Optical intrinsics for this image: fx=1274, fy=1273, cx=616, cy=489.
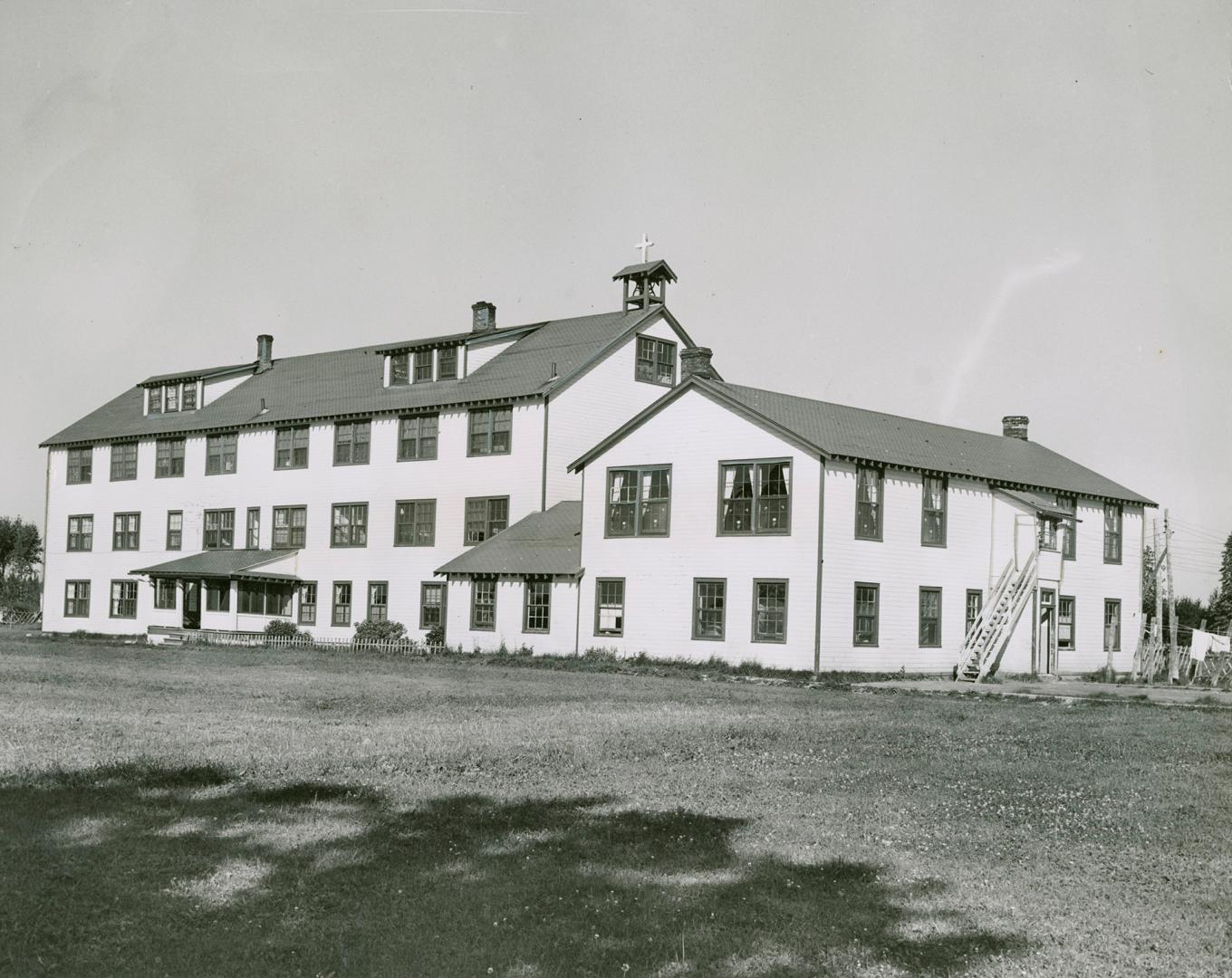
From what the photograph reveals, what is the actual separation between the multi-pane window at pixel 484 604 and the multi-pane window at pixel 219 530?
45.7 feet

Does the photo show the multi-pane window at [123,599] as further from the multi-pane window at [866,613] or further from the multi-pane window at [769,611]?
the multi-pane window at [866,613]

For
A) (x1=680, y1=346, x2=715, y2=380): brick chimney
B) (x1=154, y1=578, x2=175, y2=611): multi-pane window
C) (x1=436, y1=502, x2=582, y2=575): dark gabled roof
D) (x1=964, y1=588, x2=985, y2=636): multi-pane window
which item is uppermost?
(x1=680, y1=346, x2=715, y2=380): brick chimney

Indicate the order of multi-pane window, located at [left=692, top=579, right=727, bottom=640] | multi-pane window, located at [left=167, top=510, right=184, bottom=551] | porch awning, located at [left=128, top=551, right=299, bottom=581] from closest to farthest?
multi-pane window, located at [left=692, top=579, right=727, bottom=640] < porch awning, located at [left=128, top=551, right=299, bottom=581] < multi-pane window, located at [left=167, top=510, right=184, bottom=551]

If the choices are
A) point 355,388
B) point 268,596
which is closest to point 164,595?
point 268,596

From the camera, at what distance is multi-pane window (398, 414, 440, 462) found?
42438mm

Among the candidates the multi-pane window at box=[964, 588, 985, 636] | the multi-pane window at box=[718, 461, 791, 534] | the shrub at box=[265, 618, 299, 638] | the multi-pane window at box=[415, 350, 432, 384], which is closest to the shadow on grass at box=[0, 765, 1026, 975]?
the multi-pane window at box=[718, 461, 791, 534]

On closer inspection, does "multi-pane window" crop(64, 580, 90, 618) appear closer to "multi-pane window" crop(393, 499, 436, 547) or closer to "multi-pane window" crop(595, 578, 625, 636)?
"multi-pane window" crop(393, 499, 436, 547)

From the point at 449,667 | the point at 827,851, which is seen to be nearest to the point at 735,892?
the point at 827,851

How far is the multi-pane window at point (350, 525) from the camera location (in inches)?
1727

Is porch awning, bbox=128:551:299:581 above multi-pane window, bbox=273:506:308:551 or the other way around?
the other way around

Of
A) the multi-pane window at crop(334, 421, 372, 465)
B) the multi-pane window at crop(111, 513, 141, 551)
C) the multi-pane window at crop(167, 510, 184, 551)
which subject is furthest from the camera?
the multi-pane window at crop(111, 513, 141, 551)

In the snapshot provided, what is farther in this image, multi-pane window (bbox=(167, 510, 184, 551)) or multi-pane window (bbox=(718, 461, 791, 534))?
multi-pane window (bbox=(167, 510, 184, 551))

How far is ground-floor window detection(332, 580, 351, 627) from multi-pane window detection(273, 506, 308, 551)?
2.65 meters

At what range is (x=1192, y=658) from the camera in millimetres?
44844
